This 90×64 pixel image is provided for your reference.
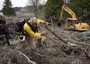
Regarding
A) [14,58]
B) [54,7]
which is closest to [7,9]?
[54,7]

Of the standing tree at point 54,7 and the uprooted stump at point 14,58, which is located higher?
the uprooted stump at point 14,58

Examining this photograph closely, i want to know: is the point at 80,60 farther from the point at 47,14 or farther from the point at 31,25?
the point at 47,14

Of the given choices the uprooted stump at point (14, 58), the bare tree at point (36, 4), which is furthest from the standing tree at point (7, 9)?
the uprooted stump at point (14, 58)

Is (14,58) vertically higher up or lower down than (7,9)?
→ higher up

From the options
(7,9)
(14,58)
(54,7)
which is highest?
(14,58)

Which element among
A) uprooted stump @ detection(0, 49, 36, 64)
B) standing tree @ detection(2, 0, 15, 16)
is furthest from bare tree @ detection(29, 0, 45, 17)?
uprooted stump @ detection(0, 49, 36, 64)

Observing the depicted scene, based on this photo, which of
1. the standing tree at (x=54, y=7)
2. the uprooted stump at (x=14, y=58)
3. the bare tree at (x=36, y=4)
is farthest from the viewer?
the bare tree at (x=36, y=4)

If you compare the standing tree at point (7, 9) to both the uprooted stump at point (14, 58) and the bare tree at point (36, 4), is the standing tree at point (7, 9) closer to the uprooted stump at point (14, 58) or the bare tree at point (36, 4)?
the bare tree at point (36, 4)

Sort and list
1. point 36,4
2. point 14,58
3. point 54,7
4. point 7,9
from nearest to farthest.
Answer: point 14,58, point 54,7, point 36,4, point 7,9

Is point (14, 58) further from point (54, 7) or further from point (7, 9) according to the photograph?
point (7, 9)

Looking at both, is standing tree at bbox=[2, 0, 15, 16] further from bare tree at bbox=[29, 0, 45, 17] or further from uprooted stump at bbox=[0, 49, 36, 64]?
uprooted stump at bbox=[0, 49, 36, 64]

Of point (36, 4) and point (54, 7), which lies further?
point (36, 4)

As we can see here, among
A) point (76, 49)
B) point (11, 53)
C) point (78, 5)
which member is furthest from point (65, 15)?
point (11, 53)

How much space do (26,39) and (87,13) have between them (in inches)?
1063
